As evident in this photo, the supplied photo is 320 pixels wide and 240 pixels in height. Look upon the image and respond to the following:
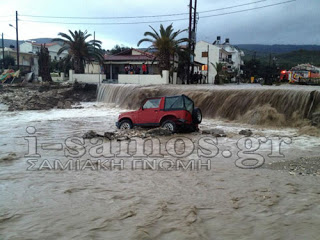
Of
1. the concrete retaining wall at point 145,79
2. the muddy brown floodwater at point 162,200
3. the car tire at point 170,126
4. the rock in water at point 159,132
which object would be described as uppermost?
the concrete retaining wall at point 145,79

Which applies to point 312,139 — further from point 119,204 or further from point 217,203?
point 119,204

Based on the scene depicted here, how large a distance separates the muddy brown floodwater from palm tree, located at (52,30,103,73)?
93.8 feet

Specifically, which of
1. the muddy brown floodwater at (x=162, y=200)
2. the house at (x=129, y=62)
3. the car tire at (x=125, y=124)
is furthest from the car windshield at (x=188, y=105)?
the house at (x=129, y=62)

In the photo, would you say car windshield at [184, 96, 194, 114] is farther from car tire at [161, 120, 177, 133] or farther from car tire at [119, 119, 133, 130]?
car tire at [119, 119, 133, 130]

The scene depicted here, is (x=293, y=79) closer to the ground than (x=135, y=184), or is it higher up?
higher up

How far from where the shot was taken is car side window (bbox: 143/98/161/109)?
12625 millimetres

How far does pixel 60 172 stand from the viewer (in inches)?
290

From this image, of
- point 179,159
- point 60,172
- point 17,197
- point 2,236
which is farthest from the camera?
point 179,159

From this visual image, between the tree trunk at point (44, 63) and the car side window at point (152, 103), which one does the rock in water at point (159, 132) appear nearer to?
the car side window at point (152, 103)

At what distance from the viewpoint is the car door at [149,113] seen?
1259 centimetres

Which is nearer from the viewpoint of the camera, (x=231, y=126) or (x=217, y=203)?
(x=217, y=203)

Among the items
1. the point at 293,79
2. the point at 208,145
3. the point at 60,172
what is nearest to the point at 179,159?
the point at 208,145

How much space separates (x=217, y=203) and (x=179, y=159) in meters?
3.37

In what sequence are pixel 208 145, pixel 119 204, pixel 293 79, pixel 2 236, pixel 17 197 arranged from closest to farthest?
pixel 2 236 < pixel 119 204 < pixel 17 197 < pixel 208 145 < pixel 293 79
